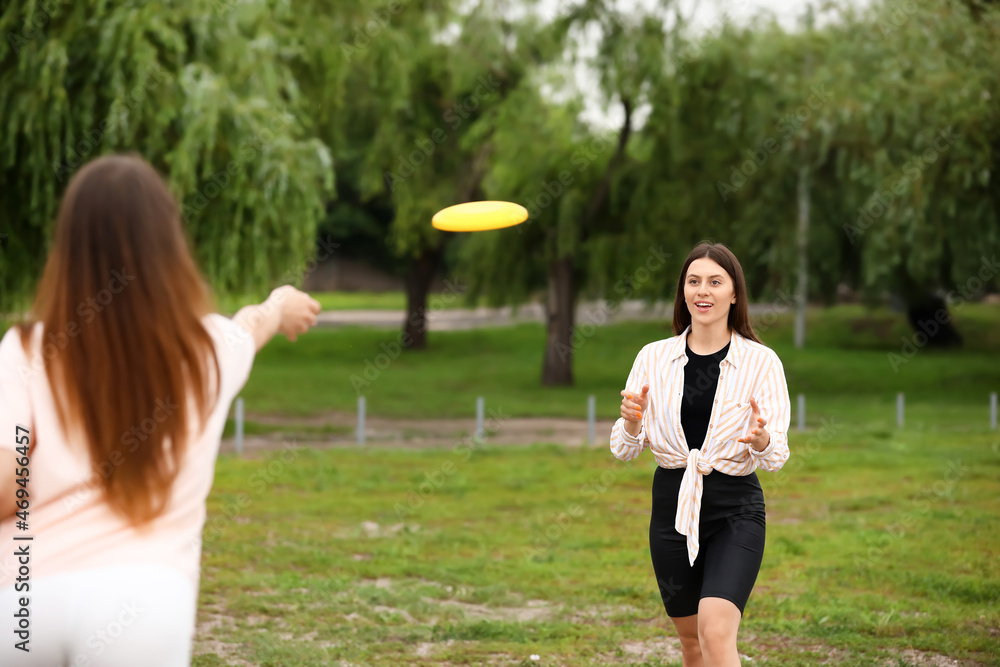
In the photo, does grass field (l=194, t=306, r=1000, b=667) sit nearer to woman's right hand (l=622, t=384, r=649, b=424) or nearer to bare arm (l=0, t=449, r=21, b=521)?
woman's right hand (l=622, t=384, r=649, b=424)

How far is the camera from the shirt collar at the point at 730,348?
13.3ft

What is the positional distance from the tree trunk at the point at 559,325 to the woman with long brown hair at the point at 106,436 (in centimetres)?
2239

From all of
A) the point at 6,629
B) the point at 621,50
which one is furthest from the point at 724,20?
the point at 6,629

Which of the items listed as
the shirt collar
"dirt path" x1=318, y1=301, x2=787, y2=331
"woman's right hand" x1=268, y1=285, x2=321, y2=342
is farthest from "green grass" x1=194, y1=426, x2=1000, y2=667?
"dirt path" x1=318, y1=301, x2=787, y2=331

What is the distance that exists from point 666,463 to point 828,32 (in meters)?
21.8

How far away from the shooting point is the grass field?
629 cm

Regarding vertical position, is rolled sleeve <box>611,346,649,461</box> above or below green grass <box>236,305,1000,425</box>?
above

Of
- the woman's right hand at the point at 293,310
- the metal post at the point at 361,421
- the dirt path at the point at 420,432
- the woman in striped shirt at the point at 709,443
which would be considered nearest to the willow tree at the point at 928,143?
the dirt path at the point at 420,432

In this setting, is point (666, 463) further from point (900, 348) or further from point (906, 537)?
point (900, 348)

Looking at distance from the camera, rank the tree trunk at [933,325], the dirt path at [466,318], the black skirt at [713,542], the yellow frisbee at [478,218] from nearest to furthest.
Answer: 1. the black skirt at [713,542]
2. the yellow frisbee at [478,218]
3. the tree trunk at [933,325]
4. the dirt path at [466,318]

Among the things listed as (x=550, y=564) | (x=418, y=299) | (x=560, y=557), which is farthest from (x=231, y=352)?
(x=418, y=299)

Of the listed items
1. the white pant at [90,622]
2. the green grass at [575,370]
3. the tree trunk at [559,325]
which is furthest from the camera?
the tree trunk at [559,325]

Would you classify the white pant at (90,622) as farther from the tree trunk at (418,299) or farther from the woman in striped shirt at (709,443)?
the tree trunk at (418,299)

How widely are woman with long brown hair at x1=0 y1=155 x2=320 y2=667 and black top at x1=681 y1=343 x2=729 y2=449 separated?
2200mm
